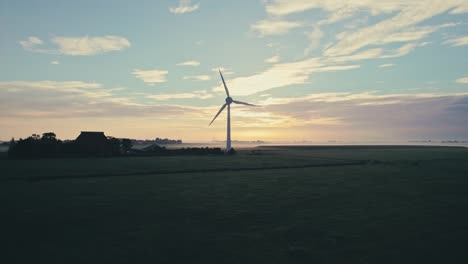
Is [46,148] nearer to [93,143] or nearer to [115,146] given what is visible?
[93,143]

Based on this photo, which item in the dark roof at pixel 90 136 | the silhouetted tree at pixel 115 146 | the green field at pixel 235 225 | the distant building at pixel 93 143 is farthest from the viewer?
the silhouetted tree at pixel 115 146

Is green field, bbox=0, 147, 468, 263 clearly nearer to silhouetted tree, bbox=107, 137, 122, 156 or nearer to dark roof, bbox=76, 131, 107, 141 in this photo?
dark roof, bbox=76, 131, 107, 141

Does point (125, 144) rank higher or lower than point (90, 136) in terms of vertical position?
lower

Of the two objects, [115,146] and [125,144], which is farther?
[125,144]

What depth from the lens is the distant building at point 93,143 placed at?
78250 mm

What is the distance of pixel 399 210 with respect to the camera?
1773 cm

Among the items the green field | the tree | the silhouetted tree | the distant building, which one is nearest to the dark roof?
the distant building

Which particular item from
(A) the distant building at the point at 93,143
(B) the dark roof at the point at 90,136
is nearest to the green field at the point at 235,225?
(A) the distant building at the point at 93,143

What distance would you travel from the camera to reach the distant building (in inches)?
3081

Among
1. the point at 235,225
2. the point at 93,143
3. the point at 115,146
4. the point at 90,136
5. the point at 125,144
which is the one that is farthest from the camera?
the point at 125,144

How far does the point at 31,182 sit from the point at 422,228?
3338 cm

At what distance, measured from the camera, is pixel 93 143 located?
79.9 meters

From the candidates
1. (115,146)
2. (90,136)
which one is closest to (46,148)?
(90,136)

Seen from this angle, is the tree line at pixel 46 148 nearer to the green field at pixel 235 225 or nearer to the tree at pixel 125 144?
the tree at pixel 125 144
